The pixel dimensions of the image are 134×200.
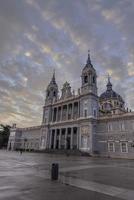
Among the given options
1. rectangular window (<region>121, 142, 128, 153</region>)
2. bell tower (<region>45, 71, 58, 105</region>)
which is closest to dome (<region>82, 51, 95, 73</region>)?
bell tower (<region>45, 71, 58, 105</region>)

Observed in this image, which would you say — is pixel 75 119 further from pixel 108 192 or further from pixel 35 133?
pixel 108 192

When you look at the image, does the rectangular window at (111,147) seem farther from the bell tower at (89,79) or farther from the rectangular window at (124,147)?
the bell tower at (89,79)

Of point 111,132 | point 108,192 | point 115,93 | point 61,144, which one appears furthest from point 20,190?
point 115,93

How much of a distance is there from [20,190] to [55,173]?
3104 mm

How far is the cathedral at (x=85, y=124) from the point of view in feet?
170

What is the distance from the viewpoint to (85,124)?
59469mm

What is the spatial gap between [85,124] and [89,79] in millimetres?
16855

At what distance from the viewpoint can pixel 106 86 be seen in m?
101

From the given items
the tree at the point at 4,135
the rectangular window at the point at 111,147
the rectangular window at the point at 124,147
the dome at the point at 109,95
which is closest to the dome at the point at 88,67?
the dome at the point at 109,95

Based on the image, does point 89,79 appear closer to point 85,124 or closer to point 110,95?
point 85,124

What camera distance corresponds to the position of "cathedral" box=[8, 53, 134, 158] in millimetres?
51750

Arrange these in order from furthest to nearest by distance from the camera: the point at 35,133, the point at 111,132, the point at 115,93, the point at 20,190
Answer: the point at 115,93
the point at 35,133
the point at 111,132
the point at 20,190

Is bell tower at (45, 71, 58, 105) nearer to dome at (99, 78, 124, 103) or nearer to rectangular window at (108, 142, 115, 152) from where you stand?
dome at (99, 78, 124, 103)

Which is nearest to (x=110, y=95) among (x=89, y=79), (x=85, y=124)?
(x=89, y=79)
